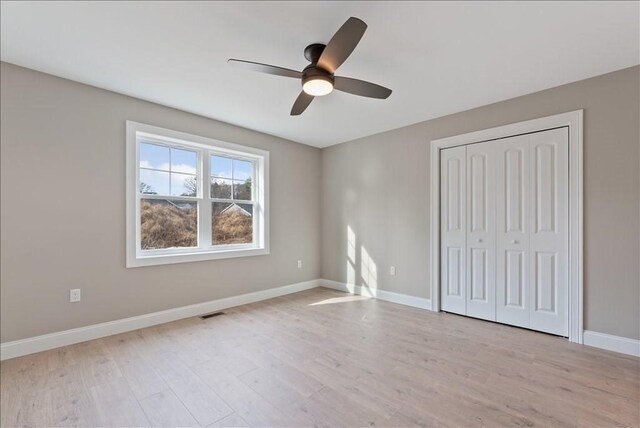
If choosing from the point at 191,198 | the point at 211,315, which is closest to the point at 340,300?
the point at 211,315

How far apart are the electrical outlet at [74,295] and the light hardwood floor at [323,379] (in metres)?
0.42

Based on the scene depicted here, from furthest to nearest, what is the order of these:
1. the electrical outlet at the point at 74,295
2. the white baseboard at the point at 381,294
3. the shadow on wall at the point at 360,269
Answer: the shadow on wall at the point at 360,269, the white baseboard at the point at 381,294, the electrical outlet at the point at 74,295

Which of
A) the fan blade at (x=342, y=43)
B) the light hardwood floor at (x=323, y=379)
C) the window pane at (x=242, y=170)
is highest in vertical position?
the fan blade at (x=342, y=43)

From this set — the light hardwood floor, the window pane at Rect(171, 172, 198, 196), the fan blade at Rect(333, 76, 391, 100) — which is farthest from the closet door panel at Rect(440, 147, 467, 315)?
the window pane at Rect(171, 172, 198, 196)

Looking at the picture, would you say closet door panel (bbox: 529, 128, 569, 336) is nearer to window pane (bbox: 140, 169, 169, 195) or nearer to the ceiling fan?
the ceiling fan

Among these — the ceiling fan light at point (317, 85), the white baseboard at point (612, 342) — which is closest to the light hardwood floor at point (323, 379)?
the white baseboard at point (612, 342)

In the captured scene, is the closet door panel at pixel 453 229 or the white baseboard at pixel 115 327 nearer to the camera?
the white baseboard at pixel 115 327

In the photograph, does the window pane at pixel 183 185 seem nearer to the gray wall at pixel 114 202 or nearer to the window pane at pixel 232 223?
the window pane at pixel 232 223

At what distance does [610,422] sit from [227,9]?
3.44m

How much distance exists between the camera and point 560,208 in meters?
2.85

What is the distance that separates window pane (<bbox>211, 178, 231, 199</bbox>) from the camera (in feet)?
12.8

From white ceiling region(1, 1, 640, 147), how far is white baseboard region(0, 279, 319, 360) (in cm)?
241

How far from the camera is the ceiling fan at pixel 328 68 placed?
1741 mm

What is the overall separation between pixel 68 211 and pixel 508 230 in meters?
4.54
